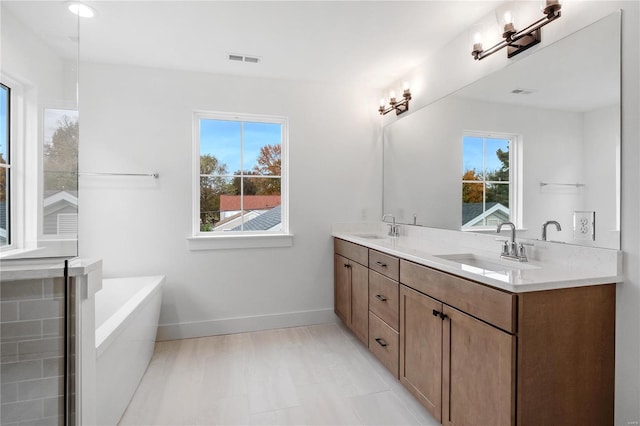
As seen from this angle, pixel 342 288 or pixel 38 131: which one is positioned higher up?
pixel 38 131

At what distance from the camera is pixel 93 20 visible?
7.03ft

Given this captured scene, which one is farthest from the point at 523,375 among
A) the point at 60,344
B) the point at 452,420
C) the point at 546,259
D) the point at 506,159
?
the point at 60,344

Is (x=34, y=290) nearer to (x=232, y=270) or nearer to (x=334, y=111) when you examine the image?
(x=232, y=270)

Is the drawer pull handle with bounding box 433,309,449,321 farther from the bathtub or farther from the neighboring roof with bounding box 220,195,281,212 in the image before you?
the neighboring roof with bounding box 220,195,281,212

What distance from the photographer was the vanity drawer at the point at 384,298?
2.11 m

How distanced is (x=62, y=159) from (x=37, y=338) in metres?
0.59

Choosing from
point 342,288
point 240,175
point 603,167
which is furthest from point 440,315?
point 240,175

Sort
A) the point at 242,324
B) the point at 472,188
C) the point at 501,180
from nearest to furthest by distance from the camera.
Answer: the point at 501,180, the point at 472,188, the point at 242,324

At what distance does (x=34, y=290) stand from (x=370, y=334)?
2.02 meters

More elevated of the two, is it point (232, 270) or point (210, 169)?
point (210, 169)

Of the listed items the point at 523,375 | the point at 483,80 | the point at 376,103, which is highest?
the point at 376,103

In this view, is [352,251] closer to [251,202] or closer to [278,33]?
[251,202]

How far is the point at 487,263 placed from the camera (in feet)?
6.33

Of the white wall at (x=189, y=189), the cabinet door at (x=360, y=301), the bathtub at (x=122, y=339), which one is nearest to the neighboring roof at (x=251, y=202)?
the white wall at (x=189, y=189)
